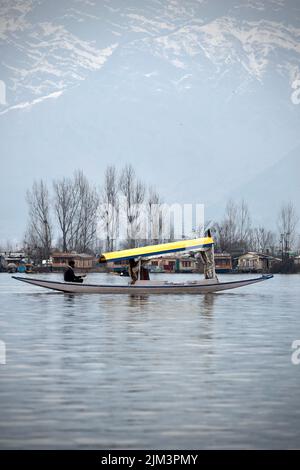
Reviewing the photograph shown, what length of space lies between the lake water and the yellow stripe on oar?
19.1m

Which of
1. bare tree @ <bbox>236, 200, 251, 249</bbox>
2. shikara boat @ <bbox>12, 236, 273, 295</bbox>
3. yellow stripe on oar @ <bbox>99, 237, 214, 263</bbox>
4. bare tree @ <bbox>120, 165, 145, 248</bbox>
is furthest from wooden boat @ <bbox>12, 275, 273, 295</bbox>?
bare tree @ <bbox>236, 200, 251, 249</bbox>

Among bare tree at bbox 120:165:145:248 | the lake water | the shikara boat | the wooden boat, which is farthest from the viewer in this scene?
bare tree at bbox 120:165:145:248

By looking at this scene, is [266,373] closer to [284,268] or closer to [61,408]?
[61,408]

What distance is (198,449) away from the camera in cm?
1167

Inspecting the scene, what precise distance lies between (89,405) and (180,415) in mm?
1426

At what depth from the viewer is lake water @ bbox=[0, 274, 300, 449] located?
12.4m

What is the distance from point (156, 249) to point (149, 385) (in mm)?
34056

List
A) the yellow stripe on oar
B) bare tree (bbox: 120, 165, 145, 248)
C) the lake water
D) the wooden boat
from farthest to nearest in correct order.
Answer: bare tree (bbox: 120, 165, 145, 248)
the yellow stripe on oar
the wooden boat
the lake water

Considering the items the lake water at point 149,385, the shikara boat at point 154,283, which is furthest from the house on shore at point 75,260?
the lake water at point 149,385

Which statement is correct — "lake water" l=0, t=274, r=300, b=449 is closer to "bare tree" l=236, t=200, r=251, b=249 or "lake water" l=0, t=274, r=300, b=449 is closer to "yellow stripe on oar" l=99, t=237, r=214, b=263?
"yellow stripe on oar" l=99, t=237, r=214, b=263

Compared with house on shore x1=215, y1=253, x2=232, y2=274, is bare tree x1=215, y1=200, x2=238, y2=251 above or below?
above

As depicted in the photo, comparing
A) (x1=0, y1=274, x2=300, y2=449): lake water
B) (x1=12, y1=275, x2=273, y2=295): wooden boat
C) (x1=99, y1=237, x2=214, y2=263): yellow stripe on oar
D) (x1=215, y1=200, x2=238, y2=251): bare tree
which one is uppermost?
(x1=215, y1=200, x2=238, y2=251): bare tree

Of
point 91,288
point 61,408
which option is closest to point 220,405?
point 61,408

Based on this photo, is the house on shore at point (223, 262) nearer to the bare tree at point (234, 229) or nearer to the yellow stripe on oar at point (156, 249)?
the bare tree at point (234, 229)
